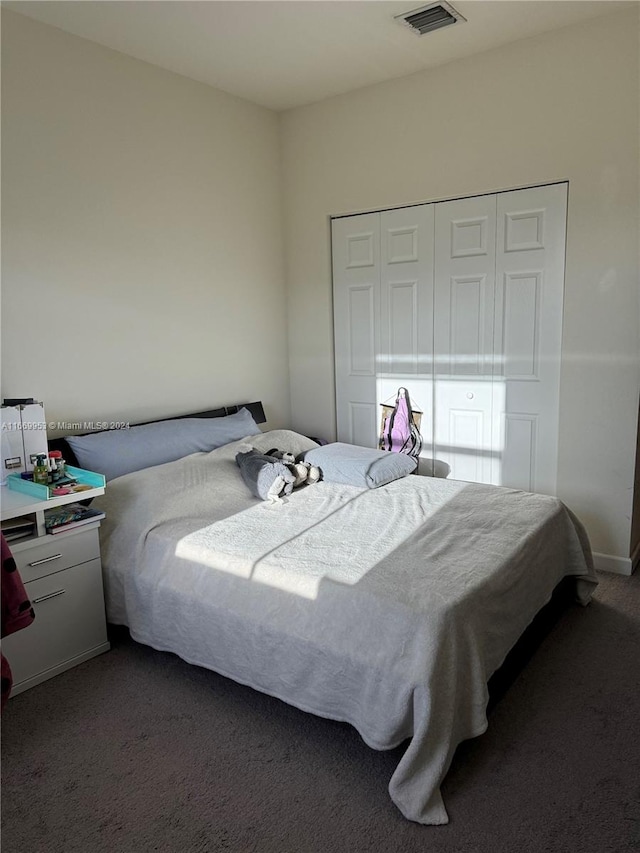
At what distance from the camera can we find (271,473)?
3025 millimetres

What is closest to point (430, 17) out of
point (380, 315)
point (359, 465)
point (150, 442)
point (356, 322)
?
point (380, 315)

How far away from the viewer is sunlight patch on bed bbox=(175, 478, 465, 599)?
7.29 ft

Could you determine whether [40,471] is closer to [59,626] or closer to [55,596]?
[55,596]

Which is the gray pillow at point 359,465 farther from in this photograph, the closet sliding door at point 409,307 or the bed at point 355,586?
the closet sliding door at point 409,307

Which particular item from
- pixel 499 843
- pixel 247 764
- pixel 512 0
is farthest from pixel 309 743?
pixel 512 0

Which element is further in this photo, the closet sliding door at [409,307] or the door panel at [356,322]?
the door panel at [356,322]

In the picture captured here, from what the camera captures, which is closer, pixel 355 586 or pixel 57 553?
pixel 355 586

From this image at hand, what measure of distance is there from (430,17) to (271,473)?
229 centimetres

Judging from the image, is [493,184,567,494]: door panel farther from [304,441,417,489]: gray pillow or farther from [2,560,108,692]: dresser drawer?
[2,560,108,692]: dresser drawer

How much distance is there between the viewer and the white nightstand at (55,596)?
238 centimetres

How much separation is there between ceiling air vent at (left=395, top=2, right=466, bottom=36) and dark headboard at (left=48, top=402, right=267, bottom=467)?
2.24 metres

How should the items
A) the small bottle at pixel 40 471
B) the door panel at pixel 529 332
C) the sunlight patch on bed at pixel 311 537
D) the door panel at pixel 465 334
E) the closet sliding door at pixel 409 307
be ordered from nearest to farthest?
the sunlight patch on bed at pixel 311 537 → the small bottle at pixel 40 471 → the door panel at pixel 529 332 → the door panel at pixel 465 334 → the closet sliding door at pixel 409 307

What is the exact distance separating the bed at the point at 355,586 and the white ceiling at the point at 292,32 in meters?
2.05

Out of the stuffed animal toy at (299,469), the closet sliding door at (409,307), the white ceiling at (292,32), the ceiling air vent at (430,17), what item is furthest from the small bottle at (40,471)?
the ceiling air vent at (430,17)
